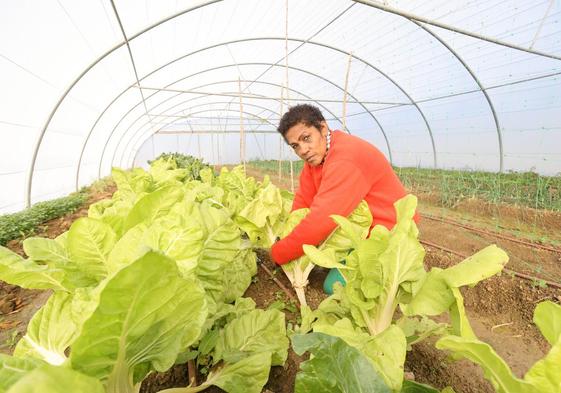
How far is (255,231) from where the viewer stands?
230cm

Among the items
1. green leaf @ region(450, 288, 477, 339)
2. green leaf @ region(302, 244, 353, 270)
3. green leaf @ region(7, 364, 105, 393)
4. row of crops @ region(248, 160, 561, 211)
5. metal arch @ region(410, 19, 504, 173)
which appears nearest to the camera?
green leaf @ region(7, 364, 105, 393)

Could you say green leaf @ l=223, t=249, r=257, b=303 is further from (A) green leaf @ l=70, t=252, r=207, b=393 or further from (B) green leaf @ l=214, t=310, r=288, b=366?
(A) green leaf @ l=70, t=252, r=207, b=393

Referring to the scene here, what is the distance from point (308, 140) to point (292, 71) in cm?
1005

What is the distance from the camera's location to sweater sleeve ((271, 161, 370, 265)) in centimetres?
191

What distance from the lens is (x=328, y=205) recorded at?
6.28ft

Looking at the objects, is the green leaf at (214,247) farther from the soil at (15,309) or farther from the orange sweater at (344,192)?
the soil at (15,309)

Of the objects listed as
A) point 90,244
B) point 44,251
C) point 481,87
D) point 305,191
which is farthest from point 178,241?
point 481,87

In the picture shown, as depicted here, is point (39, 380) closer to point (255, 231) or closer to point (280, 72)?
point (255, 231)

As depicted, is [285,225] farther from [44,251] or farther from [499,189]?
[499,189]

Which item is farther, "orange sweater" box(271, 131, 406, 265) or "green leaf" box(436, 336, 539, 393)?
"orange sweater" box(271, 131, 406, 265)

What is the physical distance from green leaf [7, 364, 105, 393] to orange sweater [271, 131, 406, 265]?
1523 mm

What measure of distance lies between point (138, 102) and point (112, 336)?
499 inches

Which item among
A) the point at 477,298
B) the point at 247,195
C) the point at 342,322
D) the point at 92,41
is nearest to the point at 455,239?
the point at 477,298

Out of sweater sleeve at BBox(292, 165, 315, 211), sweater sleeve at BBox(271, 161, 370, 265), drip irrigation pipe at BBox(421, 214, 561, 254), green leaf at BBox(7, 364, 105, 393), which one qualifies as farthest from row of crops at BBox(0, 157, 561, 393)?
drip irrigation pipe at BBox(421, 214, 561, 254)
